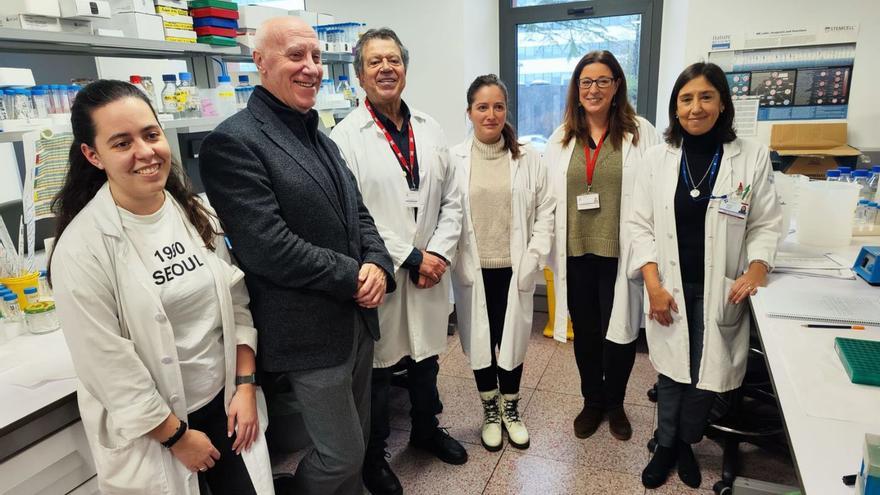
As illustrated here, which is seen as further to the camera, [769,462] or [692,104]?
[769,462]

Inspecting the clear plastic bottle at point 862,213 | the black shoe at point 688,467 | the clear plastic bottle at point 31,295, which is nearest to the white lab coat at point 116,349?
the clear plastic bottle at point 31,295

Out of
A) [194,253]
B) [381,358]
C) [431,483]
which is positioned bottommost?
[431,483]

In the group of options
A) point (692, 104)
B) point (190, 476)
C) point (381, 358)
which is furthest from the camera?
point (381, 358)

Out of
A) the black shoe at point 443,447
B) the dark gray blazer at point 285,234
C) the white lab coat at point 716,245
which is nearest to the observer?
the dark gray blazer at point 285,234

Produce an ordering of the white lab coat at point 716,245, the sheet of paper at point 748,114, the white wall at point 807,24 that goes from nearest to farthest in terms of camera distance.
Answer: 1. the white lab coat at point 716,245
2. the white wall at point 807,24
3. the sheet of paper at point 748,114

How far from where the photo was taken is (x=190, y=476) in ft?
4.01

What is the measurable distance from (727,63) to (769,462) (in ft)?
6.94

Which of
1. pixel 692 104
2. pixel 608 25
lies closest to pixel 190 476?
pixel 692 104

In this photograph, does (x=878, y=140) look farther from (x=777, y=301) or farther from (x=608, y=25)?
(x=777, y=301)

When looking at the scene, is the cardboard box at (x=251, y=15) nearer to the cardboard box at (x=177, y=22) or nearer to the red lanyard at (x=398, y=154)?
the cardboard box at (x=177, y=22)

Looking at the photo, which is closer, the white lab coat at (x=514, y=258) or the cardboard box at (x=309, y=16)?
the white lab coat at (x=514, y=258)

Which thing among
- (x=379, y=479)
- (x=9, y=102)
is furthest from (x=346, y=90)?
(x=379, y=479)

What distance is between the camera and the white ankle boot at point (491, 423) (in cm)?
219

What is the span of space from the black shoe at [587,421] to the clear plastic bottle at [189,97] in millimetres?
2011
